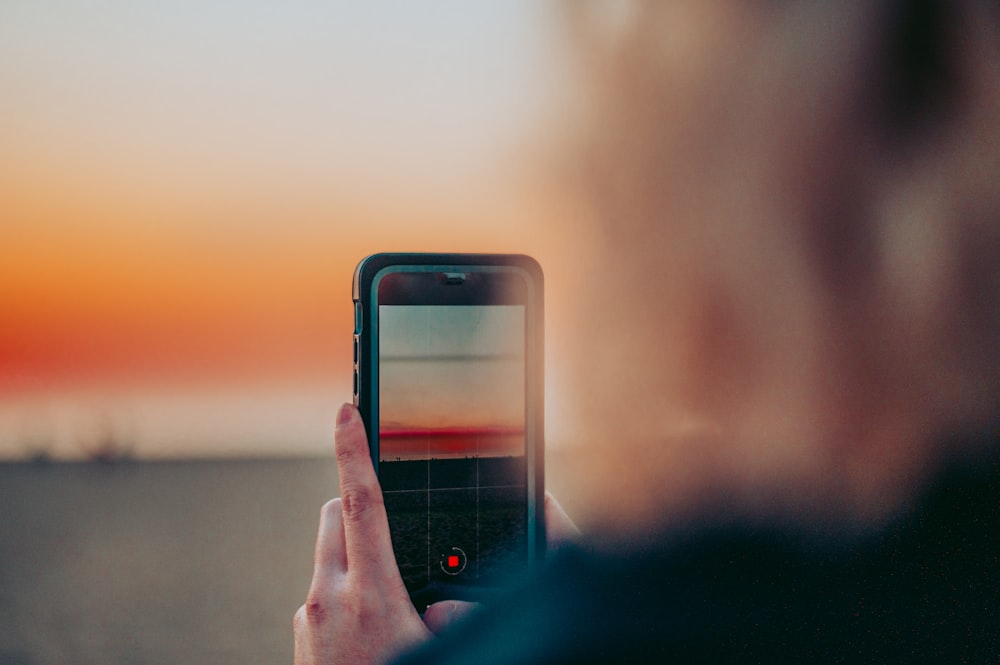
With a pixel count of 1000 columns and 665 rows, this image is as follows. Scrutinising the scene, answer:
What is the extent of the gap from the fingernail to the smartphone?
0.11 metres

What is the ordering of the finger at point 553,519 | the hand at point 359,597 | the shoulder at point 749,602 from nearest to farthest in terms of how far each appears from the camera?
the shoulder at point 749,602
the hand at point 359,597
the finger at point 553,519

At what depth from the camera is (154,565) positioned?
11031 millimetres

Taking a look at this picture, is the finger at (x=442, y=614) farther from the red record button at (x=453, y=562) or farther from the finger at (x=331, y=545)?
the red record button at (x=453, y=562)

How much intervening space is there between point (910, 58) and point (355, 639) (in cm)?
35

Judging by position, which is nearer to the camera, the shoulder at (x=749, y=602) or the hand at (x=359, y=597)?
the shoulder at (x=749, y=602)

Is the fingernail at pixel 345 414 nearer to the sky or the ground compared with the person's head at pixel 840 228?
nearer to the ground

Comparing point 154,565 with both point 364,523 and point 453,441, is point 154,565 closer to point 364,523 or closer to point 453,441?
point 453,441

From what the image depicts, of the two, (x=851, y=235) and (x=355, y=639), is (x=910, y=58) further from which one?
(x=355, y=639)

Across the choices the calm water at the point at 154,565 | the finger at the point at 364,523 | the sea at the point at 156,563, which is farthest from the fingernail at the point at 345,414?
the calm water at the point at 154,565

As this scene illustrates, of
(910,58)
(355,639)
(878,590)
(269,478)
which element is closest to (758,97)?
(910,58)

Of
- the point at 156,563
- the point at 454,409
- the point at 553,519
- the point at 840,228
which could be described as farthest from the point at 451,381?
the point at 156,563

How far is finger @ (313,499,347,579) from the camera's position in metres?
0.42

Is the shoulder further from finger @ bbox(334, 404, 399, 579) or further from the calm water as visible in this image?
the calm water

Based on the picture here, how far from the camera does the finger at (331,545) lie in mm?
424
